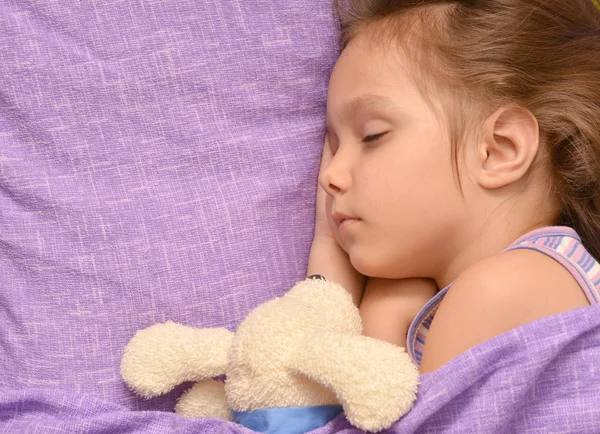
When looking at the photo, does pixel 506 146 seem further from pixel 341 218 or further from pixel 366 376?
pixel 366 376

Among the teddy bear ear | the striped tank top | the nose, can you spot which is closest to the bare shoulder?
the striped tank top

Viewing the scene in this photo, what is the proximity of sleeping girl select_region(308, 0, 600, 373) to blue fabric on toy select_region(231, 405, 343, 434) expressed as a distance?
19 centimetres

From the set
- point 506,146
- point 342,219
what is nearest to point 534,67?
point 506,146

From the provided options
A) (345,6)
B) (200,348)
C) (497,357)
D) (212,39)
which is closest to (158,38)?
(212,39)

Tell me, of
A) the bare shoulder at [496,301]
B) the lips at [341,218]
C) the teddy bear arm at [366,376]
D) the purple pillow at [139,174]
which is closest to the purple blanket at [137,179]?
the purple pillow at [139,174]

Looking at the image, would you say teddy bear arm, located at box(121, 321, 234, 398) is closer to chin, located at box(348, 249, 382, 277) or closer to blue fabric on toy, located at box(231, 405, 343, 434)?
blue fabric on toy, located at box(231, 405, 343, 434)

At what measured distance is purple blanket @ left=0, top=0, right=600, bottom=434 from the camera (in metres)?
1.15

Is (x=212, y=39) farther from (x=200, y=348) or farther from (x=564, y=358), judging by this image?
(x=564, y=358)

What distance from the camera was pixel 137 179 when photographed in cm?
122

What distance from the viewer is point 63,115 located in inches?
47.6

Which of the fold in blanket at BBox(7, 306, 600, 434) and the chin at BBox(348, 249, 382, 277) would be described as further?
the chin at BBox(348, 249, 382, 277)

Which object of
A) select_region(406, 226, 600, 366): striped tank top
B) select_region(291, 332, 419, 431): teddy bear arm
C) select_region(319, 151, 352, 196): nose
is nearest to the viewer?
select_region(291, 332, 419, 431): teddy bear arm

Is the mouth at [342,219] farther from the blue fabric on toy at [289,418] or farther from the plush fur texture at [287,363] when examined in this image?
A: the blue fabric on toy at [289,418]

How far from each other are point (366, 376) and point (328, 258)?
382mm
